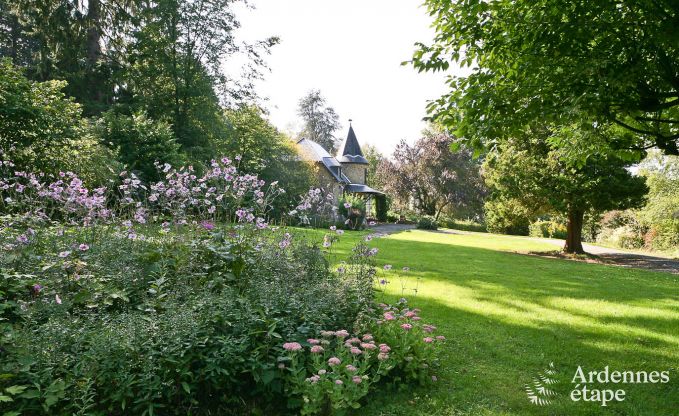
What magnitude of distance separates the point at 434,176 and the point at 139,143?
2836 cm

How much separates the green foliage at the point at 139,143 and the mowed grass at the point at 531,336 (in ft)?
37.4

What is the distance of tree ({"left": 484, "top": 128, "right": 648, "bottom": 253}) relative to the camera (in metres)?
14.3

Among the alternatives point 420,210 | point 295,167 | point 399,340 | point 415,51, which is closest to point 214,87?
point 295,167

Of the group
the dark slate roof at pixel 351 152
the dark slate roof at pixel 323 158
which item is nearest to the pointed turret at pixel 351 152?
the dark slate roof at pixel 351 152

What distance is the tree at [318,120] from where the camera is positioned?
186 feet

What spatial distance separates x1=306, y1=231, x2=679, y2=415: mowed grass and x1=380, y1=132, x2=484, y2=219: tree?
95.4ft

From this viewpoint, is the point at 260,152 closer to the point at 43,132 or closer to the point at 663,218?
the point at 43,132

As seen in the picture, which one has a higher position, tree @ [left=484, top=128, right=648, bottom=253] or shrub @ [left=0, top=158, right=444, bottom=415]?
tree @ [left=484, top=128, right=648, bottom=253]

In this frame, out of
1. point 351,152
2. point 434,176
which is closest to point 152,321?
point 434,176

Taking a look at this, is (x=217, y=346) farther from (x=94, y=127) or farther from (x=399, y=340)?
(x=94, y=127)

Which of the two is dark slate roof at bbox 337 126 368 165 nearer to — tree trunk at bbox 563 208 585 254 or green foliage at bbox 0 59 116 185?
tree trunk at bbox 563 208 585 254

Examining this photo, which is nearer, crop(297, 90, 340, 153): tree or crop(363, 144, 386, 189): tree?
crop(363, 144, 386, 189): tree

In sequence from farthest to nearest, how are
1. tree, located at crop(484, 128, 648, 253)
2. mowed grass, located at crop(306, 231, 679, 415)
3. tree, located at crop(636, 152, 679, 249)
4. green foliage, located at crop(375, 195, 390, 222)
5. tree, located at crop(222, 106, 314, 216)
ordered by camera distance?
1. green foliage, located at crop(375, 195, 390, 222)
2. tree, located at crop(222, 106, 314, 216)
3. tree, located at crop(636, 152, 679, 249)
4. tree, located at crop(484, 128, 648, 253)
5. mowed grass, located at crop(306, 231, 679, 415)

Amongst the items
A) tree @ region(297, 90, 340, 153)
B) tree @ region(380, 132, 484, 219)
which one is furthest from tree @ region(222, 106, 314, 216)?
tree @ region(297, 90, 340, 153)
